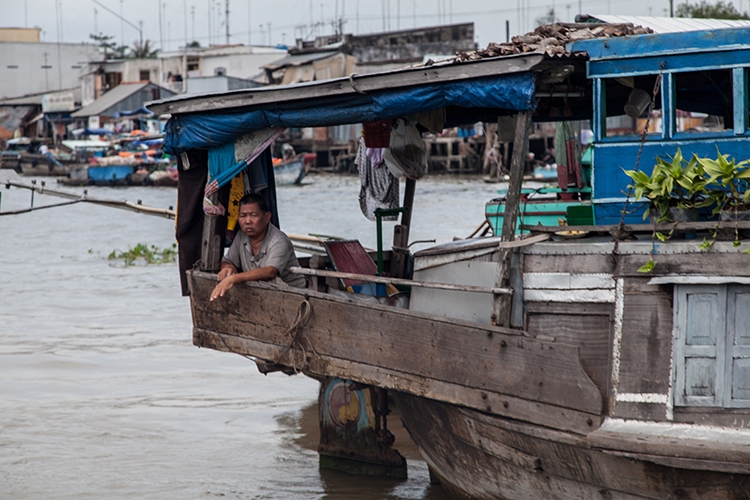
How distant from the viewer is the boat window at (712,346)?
3996 millimetres

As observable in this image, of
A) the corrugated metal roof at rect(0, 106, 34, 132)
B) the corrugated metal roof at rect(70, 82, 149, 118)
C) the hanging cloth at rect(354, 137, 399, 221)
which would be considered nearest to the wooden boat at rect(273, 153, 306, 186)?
the corrugated metal roof at rect(70, 82, 149, 118)

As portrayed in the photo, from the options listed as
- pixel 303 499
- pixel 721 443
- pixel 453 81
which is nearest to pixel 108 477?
pixel 303 499

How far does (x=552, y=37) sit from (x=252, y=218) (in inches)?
82.4

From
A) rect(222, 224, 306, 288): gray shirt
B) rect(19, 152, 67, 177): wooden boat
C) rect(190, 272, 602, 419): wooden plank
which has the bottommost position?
rect(190, 272, 602, 419): wooden plank

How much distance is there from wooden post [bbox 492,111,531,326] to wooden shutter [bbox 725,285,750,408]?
1.03 metres

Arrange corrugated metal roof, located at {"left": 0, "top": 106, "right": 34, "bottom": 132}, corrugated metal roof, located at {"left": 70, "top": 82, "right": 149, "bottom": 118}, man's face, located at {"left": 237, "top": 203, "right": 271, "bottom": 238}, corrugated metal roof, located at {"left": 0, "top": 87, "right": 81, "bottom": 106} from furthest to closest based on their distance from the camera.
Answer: corrugated metal roof, located at {"left": 0, "top": 106, "right": 34, "bottom": 132} → corrugated metal roof, located at {"left": 0, "top": 87, "right": 81, "bottom": 106} → corrugated metal roof, located at {"left": 70, "top": 82, "right": 149, "bottom": 118} → man's face, located at {"left": 237, "top": 203, "right": 271, "bottom": 238}

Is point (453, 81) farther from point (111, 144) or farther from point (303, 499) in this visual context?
point (111, 144)

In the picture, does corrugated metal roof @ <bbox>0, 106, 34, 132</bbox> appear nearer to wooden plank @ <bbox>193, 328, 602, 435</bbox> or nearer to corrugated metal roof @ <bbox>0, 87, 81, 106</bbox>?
corrugated metal roof @ <bbox>0, 87, 81, 106</bbox>

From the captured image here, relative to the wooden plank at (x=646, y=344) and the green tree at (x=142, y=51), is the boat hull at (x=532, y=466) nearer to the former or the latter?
the wooden plank at (x=646, y=344)

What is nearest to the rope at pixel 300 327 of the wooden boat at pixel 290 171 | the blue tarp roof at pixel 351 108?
the blue tarp roof at pixel 351 108

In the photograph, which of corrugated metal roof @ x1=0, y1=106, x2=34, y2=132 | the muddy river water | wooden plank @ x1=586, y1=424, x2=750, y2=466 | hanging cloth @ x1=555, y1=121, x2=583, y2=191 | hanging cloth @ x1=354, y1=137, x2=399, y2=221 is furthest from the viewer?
corrugated metal roof @ x1=0, y1=106, x2=34, y2=132

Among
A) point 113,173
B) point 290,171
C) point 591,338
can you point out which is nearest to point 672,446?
point 591,338

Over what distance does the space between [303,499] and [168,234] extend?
1822cm

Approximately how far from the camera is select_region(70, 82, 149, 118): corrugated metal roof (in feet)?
169
